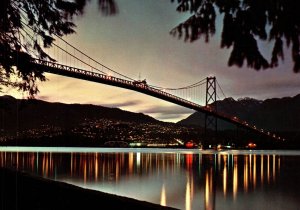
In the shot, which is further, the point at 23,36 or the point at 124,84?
the point at 124,84

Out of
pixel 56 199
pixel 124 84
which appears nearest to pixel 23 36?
pixel 56 199

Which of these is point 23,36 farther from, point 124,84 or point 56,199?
point 124,84

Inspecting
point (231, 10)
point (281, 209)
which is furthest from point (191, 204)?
point (231, 10)

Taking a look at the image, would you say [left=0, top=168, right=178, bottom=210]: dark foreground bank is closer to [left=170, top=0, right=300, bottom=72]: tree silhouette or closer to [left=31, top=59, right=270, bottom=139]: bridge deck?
[left=170, top=0, right=300, bottom=72]: tree silhouette

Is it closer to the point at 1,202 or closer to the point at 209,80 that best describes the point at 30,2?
the point at 1,202

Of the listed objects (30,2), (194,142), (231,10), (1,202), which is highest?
(30,2)

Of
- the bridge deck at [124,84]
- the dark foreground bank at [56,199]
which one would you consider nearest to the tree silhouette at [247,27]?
the dark foreground bank at [56,199]
